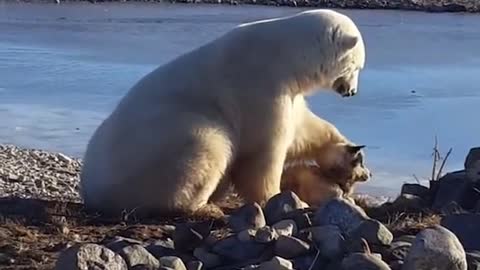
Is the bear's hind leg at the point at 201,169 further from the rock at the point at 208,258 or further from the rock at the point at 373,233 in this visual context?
the rock at the point at 373,233

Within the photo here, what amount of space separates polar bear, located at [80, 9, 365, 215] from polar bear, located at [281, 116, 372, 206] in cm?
44

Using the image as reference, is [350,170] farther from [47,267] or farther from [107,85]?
[107,85]

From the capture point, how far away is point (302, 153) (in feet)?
24.1

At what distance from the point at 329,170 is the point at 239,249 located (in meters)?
2.52

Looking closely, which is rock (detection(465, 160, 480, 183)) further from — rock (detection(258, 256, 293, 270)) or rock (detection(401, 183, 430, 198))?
rock (detection(258, 256, 293, 270))

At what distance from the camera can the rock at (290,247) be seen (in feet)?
15.9

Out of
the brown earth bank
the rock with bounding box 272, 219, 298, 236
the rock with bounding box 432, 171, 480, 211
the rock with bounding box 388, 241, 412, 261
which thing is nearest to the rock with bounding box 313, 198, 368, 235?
the rock with bounding box 272, 219, 298, 236

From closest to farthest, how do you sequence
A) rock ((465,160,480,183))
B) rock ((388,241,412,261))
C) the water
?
rock ((388,241,412,261)) → rock ((465,160,480,183)) → the water

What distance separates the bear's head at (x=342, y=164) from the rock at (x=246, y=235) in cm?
236

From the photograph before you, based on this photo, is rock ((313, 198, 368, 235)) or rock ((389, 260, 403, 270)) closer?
rock ((389, 260, 403, 270))

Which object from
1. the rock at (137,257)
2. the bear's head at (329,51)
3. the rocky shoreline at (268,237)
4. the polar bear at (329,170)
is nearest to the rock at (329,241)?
the rocky shoreline at (268,237)

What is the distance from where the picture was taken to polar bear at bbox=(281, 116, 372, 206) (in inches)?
287

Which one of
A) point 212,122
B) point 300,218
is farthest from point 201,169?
point 300,218

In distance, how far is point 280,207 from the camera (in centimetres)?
578
